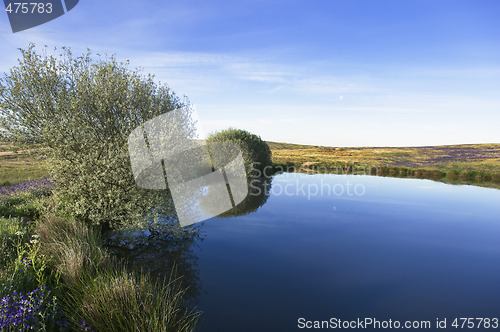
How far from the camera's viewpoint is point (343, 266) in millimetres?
13547

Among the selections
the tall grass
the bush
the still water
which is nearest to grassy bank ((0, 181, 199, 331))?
the tall grass

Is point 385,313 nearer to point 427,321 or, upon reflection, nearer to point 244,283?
point 427,321

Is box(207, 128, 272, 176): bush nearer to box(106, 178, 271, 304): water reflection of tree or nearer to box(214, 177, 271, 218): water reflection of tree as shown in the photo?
box(214, 177, 271, 218): water reflection of tree

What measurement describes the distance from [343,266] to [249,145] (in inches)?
1631

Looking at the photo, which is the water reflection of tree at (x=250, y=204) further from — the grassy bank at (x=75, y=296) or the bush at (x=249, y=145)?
the grassy bank at (x=75, y=296)

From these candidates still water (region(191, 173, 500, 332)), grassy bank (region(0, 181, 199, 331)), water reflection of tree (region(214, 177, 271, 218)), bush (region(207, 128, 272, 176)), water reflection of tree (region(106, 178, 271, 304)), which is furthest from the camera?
bush (region(207, 128, 272, 176))

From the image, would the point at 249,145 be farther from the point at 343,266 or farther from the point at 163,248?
the point at 343,266

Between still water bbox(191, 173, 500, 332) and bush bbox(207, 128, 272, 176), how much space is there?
22.5m

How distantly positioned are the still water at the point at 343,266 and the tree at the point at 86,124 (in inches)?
204

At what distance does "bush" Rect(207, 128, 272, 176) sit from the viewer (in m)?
47.3

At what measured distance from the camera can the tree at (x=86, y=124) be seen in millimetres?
12844

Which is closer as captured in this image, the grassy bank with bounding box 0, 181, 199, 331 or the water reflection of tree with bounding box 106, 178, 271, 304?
the grassy bank with bounding box 0, 181, 199, 331

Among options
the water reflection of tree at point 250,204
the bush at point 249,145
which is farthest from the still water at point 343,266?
the bush at point 249,145

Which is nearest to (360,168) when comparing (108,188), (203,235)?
(203,235)
